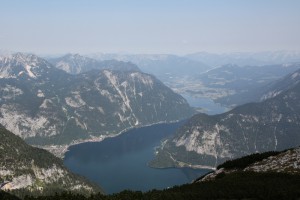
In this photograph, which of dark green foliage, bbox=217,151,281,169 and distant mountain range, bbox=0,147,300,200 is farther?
dark green foliage, bbox=217,151,281,169

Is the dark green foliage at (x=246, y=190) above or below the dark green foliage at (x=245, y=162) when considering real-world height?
above

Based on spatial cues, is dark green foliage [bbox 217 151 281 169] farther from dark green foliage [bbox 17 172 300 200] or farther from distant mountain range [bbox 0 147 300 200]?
dark green foliage [bbox 17 172 300 200]

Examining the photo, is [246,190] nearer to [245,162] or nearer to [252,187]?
[252,187]

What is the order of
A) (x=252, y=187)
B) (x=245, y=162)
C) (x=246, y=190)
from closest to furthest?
(x=246, y=190) → (x=252, y=187) → (x=245, y=162)

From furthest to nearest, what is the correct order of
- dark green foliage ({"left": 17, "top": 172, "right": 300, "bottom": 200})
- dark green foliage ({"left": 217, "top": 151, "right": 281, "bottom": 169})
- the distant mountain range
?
dark green foliage ({"left": 217, "top": 151, "right": 281, "bottom": 169})
the distant mountain range
dark green foliage ({"left": 17, "top": 172, "right": 300, "bottom": 200})

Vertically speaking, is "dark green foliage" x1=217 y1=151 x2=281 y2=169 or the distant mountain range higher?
the distant mountain range

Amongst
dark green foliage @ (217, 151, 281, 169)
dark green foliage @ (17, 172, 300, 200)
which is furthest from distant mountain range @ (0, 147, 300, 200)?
dark green foliage @ (217, 151, 281, 169)

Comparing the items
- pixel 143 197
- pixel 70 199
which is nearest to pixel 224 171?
pixel 143 197

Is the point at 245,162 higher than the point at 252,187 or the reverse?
the reverse

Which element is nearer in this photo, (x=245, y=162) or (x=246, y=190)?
(x=246, y=190)

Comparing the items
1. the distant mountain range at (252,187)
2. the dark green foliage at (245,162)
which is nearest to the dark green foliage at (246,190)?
the distant mountain range at (252,187)

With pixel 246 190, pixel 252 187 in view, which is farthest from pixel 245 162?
pixel 246 190

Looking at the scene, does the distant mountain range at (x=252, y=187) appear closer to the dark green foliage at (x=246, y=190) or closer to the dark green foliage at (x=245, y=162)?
the dark green foliage at (x=246, y=190)
